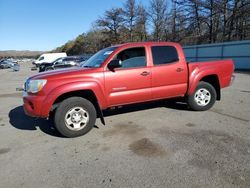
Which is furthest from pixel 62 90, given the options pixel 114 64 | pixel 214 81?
pixel 214 81

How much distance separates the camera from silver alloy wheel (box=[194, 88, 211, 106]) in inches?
252

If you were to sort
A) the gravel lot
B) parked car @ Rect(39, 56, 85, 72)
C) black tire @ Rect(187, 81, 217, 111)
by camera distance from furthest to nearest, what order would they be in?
1. parked car @ Rect(39, 56, 85, 72)
2. black tire @ Rect(187, 81, 217, 111)
3. the gravel lot

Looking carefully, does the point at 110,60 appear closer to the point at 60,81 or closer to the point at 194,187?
the point at 60,81

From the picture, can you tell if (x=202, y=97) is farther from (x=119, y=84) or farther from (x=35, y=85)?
(x=35, y=85)

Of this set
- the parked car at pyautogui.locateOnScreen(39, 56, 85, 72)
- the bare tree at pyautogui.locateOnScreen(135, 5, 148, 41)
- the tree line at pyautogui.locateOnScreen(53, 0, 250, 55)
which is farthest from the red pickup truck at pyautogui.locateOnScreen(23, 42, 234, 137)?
the bare tree at pyautogui.locateOnScreen(135, 5, 148, 41)

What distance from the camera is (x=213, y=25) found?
36.9 metres

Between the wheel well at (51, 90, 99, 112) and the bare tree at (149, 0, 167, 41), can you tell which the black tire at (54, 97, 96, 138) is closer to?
the wheel well at (51, 90, 99, 112)

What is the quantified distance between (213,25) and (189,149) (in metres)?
36.8

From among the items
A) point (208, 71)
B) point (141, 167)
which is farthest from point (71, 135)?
point (208, 71)

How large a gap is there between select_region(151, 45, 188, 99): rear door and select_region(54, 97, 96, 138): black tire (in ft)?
5.28

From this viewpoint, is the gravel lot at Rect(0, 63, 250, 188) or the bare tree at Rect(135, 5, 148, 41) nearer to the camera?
the gravel lot at Rect(0, 63, 250, 188)

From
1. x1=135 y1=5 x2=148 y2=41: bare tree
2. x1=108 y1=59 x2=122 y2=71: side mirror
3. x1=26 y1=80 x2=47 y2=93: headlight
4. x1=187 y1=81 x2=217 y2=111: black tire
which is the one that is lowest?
x1=187 y1=81 x2=217 y2=111: black tire

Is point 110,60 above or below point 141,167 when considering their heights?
→ above

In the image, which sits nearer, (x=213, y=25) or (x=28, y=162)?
(x=28, y=162)
